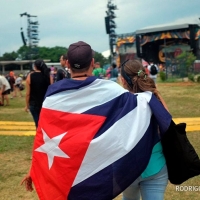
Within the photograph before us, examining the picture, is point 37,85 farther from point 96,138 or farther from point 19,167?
point 96,138

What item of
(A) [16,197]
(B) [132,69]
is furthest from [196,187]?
(B) [132,69]

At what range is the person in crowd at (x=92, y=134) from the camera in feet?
8.71

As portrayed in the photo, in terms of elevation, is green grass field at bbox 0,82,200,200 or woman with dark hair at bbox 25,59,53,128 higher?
woman with dark hair at bbox 25,59,53,128

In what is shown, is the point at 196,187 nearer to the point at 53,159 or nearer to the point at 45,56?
the point at 53,159

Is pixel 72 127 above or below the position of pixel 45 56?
above

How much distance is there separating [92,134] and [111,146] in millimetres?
148

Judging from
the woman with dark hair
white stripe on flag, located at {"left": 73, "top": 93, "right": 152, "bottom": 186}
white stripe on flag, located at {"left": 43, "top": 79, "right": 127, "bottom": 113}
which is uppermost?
white stripe on flag, located at {"left": 43, "top": 79, "right": 127, "bottom": 113}

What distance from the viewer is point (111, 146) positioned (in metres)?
2.65

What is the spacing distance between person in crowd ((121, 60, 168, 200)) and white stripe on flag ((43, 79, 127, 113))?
13.2 inches

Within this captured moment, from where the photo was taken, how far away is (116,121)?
2.67 metres

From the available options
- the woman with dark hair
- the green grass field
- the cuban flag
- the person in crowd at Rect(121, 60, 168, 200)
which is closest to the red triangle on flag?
the cuban flag

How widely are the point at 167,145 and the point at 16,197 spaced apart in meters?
2.75

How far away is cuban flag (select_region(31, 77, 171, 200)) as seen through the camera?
8.70 ft

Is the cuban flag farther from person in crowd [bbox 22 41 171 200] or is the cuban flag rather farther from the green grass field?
the green grass field
